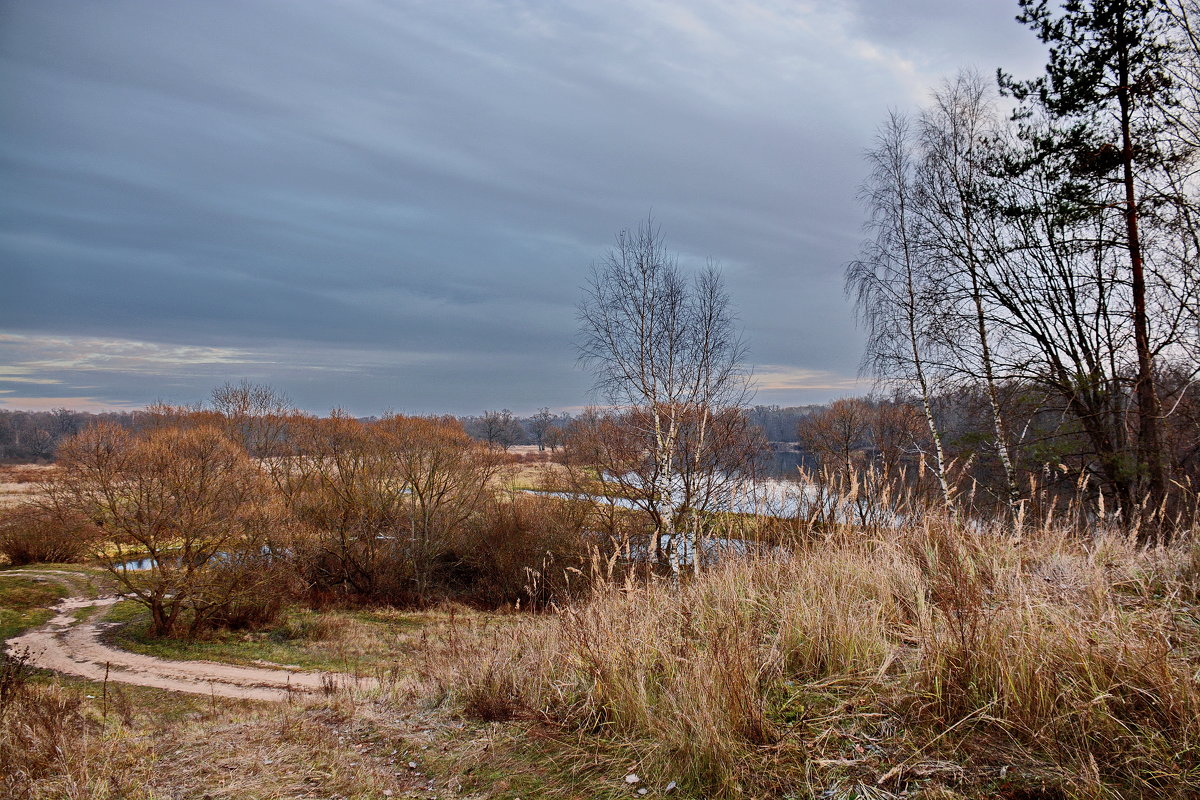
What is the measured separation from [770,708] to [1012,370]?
14126mm

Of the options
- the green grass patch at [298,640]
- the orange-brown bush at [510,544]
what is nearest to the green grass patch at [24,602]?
the green grass patch at [298,640]

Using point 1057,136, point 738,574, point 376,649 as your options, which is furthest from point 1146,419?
point 376,649

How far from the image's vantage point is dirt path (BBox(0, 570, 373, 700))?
1302cm

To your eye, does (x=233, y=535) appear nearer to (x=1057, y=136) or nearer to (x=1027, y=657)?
(x=1027, y=657)

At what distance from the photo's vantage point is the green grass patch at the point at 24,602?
725 inches

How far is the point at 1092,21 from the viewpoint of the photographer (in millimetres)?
11812

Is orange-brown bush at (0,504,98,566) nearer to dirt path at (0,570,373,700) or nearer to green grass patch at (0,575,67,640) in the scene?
green grass patch at (0,575,67,640)

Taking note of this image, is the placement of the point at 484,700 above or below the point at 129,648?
above

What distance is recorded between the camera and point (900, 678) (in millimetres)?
3270

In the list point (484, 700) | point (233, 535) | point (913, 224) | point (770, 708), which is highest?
point (913, 224)

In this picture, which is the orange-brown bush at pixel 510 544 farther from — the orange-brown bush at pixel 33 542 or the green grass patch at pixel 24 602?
the orange-brown bush at pixel 33 542

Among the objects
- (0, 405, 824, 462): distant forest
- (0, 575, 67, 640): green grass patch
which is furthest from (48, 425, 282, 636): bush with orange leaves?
(0, 405, 824, 462): distant forest

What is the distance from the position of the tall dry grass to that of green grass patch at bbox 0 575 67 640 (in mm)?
22075

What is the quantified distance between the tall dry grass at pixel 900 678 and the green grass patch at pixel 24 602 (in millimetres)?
22075
